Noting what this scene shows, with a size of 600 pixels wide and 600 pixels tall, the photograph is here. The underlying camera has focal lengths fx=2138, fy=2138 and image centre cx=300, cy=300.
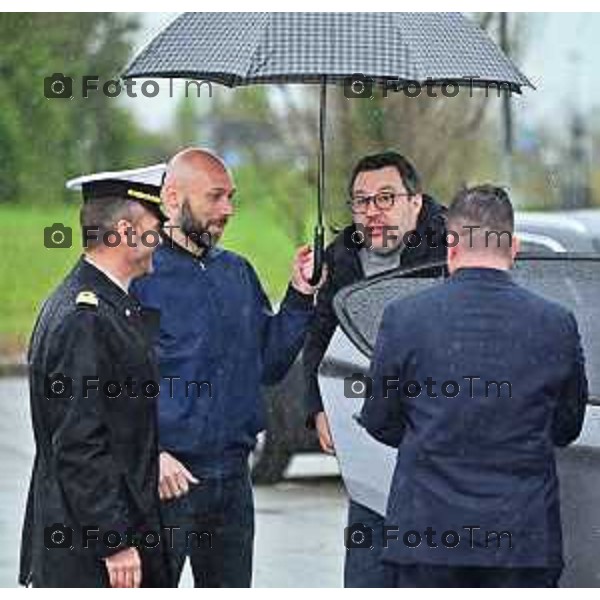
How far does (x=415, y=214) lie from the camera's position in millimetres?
6219

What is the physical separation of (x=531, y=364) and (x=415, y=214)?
135cm

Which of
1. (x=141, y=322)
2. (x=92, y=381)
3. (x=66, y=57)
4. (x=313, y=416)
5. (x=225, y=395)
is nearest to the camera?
(x=92, y=381)

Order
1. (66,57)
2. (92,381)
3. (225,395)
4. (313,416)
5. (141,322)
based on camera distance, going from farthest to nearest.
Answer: (66,57), (313,416), (225,395), (141,322), (92,381)

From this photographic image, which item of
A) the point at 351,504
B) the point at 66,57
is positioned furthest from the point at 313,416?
the point at 66,57

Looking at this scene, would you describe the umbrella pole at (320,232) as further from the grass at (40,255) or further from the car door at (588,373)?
the grass at (40,255)

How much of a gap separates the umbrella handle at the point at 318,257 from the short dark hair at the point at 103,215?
0.89 m

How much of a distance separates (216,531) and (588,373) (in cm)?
111

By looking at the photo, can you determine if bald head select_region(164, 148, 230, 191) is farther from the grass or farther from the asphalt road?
the grass

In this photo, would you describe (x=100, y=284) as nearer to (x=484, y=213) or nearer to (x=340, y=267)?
(x=484, y=213)

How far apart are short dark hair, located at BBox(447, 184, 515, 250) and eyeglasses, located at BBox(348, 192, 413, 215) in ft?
3.61

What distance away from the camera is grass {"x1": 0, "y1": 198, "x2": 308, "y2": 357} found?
71.6ft

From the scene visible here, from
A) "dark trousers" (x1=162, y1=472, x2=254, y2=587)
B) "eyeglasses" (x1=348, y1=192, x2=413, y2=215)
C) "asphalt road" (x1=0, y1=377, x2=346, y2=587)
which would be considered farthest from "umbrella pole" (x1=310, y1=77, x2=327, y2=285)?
"asphalt road" (x1=0, y1=377, x2=346, y2=587)

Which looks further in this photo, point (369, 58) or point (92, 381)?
point (369, 58)
